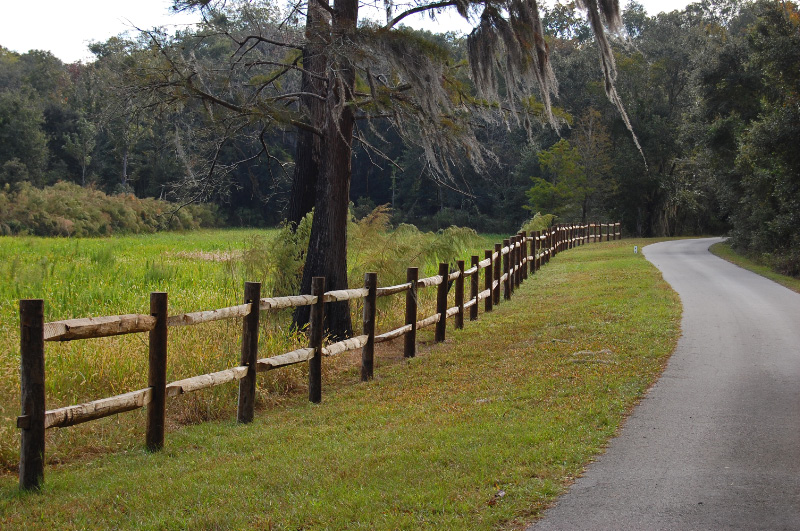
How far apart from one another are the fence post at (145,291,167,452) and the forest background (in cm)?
515

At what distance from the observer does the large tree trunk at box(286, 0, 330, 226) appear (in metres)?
10.1

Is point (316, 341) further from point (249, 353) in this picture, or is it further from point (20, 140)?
point (20, 140)

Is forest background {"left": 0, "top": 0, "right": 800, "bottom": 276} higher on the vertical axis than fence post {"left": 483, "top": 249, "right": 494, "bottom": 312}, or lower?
higher

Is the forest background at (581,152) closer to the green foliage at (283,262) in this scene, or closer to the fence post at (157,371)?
the green foliage at (283,262)

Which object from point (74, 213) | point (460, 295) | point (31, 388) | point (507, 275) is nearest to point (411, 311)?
point (460, 295)

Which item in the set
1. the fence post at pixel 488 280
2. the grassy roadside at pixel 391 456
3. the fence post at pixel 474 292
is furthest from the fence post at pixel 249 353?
the fence post at pixel 488 280

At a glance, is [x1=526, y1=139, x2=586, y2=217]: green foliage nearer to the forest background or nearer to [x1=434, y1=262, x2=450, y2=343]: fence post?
the forest background

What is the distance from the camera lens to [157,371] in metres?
6.29

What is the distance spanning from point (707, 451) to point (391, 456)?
2.37 metres

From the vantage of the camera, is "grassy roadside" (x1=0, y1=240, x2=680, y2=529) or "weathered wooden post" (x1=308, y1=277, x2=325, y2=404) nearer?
"grassy roadside" (x1=0, y1=240, x2=680, y2=529)

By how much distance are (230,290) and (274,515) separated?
34.6 feet

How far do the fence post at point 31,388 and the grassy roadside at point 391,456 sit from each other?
0.24 metres

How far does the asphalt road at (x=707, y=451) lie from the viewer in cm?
448

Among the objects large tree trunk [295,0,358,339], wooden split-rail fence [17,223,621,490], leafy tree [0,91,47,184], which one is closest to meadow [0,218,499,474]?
wooden split-rail fence [17,223,621,490]
